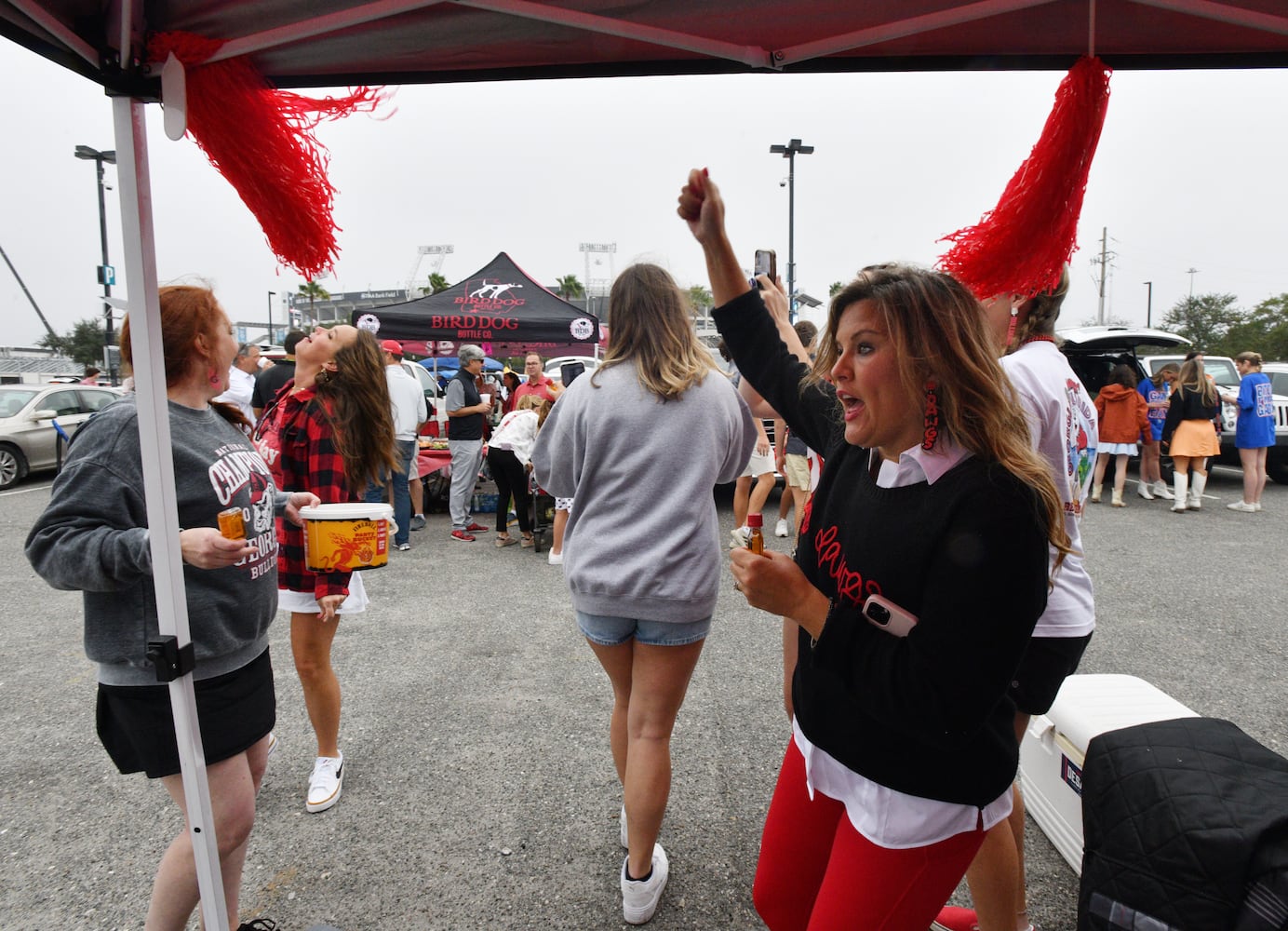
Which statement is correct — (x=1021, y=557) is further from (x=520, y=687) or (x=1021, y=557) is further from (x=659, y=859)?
(x=520, y=687)

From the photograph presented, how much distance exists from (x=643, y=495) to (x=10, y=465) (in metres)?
12.3

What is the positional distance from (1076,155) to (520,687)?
3.25m

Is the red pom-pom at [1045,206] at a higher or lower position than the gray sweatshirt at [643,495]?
higher

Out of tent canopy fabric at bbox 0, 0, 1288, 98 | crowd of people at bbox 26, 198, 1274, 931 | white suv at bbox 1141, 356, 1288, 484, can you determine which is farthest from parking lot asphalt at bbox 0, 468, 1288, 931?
white suv at bbox 1141, 356, 1288, 484

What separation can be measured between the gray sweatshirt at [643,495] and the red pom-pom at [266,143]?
31.7 inches

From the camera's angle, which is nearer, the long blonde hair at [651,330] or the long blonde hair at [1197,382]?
the long blonde hair at [651,330]

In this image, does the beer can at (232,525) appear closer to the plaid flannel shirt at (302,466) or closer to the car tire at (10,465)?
the plaid flannel shirt at (302,466)

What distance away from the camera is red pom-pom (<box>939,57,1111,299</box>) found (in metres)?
1.64

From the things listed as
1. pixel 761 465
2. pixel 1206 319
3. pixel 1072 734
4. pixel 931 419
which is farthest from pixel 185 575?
pixel 1206 319

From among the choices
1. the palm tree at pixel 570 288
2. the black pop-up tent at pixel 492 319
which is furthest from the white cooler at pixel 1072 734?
the palm tree at pixel 570 288

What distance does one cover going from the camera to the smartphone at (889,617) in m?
1.24

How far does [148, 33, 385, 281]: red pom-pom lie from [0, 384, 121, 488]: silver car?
10.9 metres

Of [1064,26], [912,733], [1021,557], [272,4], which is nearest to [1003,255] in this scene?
[1064,26]

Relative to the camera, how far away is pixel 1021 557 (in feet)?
3.87
